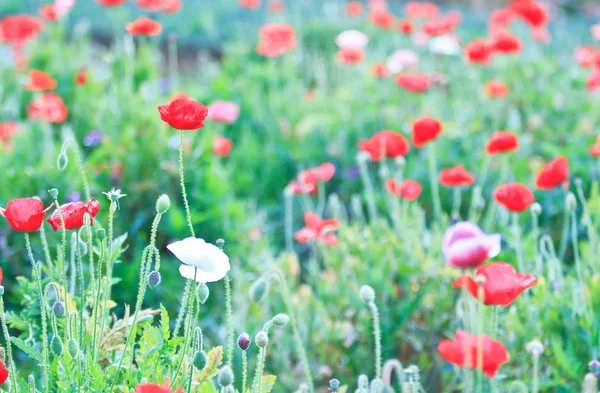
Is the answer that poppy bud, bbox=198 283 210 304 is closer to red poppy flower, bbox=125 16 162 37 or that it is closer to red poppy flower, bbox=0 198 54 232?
red poppy flower, bbox=0 198 54 232

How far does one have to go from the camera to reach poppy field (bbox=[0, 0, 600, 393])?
1332 millimetres

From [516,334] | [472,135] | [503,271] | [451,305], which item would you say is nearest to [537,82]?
[472,135]

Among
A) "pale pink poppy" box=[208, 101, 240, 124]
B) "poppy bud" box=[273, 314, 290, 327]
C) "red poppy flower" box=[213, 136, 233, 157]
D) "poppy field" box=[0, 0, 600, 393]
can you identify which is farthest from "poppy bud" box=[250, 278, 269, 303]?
"pale pink poppy" box=[208, 101, 240, 124]

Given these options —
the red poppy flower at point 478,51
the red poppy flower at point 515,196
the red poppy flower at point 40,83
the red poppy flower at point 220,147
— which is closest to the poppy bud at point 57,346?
the red poppy flower at point 515,196

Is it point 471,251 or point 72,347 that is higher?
point 471,251

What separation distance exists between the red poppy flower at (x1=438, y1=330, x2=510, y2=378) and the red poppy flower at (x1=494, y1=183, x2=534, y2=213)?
2.13ft

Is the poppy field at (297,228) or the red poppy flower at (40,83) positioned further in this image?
the red poppy flower at (40,83)

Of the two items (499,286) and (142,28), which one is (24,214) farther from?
(142,28)

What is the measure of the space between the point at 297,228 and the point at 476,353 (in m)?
2.13

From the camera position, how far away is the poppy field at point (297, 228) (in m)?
1.33

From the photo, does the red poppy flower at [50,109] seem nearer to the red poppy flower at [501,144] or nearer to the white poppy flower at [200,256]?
the red poppy flower at [501,144]

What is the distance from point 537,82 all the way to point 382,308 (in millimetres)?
2628

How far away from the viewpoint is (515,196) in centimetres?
182

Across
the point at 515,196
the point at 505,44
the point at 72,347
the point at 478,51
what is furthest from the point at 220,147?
the point at 72,347
